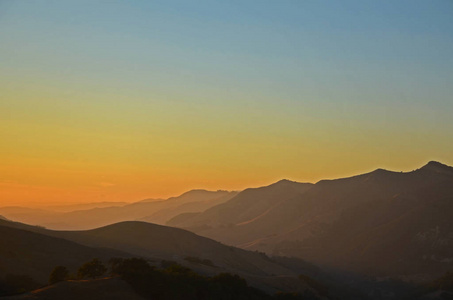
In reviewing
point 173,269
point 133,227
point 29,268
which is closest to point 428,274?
point 133,227

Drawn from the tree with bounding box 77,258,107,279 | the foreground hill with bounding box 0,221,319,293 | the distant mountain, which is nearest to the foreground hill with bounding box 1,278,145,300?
the tree with bounding box 77,258,107,279

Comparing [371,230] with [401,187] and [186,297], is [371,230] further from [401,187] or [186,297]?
[186,297]

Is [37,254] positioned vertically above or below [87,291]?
above

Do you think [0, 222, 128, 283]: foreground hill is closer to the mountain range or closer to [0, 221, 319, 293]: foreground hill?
the mountain range

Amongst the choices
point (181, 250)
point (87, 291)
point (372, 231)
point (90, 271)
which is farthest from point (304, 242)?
point (87, 291)

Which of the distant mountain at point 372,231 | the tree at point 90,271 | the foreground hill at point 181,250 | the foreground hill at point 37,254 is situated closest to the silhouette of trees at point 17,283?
the foreground hill at point 37,254

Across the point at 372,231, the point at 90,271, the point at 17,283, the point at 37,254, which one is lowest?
the point at 17,283

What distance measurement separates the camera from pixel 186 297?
47281 millimetres

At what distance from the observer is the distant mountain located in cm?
12775

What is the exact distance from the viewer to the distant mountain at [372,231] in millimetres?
127750

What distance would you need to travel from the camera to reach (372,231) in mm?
150375

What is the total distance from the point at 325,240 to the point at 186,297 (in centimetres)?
11342

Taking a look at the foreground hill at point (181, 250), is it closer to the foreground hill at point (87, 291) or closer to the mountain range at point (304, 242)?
the mountain range at point (304, 242)

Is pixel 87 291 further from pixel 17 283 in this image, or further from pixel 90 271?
pixel 17 283
